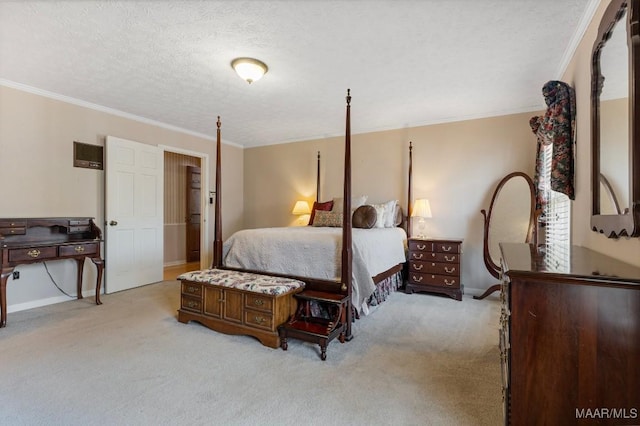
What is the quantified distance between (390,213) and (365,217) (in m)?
0.52

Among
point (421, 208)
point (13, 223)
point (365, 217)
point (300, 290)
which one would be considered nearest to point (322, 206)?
point (365, 217)

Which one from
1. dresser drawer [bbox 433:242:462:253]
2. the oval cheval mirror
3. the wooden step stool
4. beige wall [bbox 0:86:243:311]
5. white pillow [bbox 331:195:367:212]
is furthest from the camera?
white pillow [bbox 331:195:367:212]

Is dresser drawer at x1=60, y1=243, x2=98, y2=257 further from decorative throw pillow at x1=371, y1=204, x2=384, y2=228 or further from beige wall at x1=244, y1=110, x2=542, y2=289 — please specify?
decorative throw pillow at x1=371, y1=204, x2=384, y2=228

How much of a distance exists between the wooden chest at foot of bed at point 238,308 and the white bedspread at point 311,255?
30cm

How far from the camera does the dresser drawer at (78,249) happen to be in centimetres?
323

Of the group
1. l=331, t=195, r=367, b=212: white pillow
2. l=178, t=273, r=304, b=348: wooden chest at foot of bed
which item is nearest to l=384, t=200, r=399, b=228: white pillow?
l=331, t=195, r=367, b=212: white pillow

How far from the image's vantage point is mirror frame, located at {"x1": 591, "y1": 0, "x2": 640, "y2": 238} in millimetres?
1202

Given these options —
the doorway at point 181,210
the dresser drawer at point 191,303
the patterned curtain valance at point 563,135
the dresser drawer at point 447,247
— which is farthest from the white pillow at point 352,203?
the doorway at point 181,210

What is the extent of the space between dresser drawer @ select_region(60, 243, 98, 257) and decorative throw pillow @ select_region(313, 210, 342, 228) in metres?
2.69

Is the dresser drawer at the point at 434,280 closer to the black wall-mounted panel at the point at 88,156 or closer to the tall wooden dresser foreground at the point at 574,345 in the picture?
the tall wooden dresser foreground at the point at 574,345

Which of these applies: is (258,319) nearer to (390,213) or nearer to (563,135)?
(390,213)

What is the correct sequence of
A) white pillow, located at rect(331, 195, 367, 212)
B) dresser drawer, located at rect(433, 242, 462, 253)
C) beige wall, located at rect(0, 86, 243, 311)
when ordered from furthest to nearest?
white pillow, located at rect(331, 195, 367, 212) → dresser drawer, located at rect(433, 242, 462, 253) → beige wall, located at rect(0, 86, 243, 311)

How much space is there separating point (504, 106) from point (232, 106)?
334 centimetres

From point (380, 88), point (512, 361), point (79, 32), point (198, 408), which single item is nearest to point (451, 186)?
point (380, 88)
